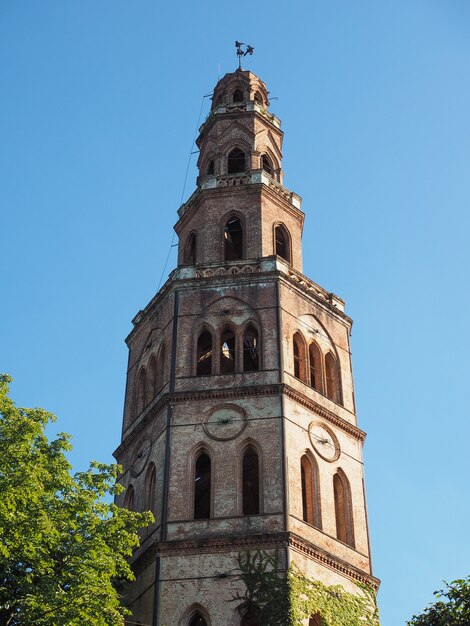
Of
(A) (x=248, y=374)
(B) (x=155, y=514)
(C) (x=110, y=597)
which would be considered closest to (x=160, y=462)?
(B) (x=155, y=514)

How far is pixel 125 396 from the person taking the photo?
1449 inches

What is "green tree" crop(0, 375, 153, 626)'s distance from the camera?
2203cm

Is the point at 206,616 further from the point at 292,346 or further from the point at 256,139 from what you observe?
the point at 256,139

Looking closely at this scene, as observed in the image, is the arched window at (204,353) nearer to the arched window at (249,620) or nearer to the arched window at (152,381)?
the arched window at (152,381)

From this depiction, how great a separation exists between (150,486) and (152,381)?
4.54m

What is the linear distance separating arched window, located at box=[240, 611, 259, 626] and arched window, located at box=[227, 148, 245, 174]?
66.5 feet

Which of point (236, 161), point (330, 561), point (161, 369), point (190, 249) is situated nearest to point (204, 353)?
point (161, 369)

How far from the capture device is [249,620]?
2766 centimetres

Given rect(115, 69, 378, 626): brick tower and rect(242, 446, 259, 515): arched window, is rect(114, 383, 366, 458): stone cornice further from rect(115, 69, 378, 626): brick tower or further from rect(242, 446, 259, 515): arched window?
rect(242, 446, 259, 515): arched window

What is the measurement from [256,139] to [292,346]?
40.5 feet

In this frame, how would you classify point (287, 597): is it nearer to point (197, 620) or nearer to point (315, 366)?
point (197, 620)

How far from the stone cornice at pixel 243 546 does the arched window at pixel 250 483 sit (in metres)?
2.85

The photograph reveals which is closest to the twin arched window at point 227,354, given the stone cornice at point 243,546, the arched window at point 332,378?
the arched window at point 332,378

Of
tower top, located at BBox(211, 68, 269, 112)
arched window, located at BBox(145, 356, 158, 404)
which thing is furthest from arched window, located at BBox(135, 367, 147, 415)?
tower top, located at BBox(211, 68, 269, 112)
